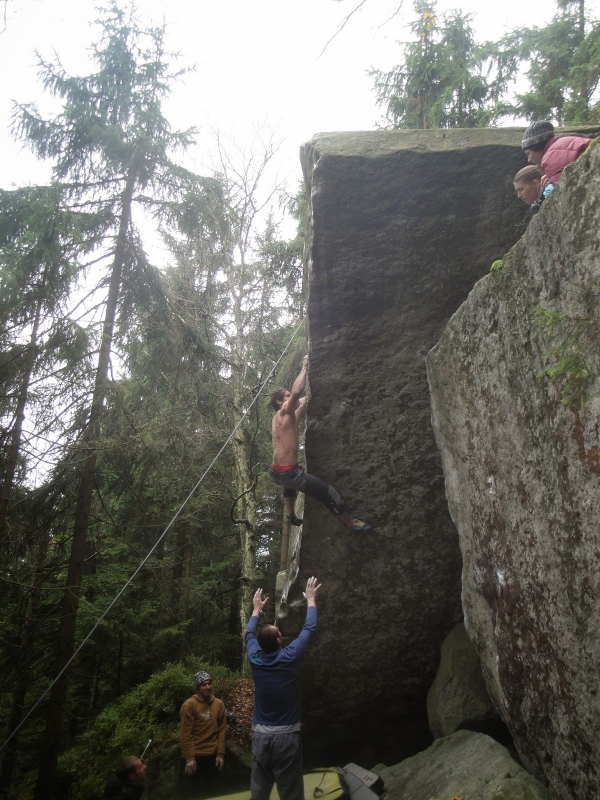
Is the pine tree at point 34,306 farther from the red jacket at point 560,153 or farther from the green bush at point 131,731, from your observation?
the red jacket at point 560,153

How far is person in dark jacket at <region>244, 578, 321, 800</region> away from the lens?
14.0 feet

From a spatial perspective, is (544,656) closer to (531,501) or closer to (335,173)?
(531,501)

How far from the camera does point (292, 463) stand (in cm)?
594

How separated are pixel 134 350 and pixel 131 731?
6.27 metres

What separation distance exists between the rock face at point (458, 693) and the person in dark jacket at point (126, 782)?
9.29ft

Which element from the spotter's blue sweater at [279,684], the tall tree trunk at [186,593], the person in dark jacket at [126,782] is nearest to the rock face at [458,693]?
the spotter's blue sweater at [279,684]

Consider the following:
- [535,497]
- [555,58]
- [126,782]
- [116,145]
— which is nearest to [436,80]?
[555,58]

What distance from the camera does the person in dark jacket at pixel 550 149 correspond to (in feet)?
13.1

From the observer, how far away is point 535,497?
368 centimetres

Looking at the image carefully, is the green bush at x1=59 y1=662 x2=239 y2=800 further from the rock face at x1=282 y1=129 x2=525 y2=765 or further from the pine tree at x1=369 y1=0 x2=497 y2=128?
the pine tree at x1=369 y1=0 x2=497 y2=128

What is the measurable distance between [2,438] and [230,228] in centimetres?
757

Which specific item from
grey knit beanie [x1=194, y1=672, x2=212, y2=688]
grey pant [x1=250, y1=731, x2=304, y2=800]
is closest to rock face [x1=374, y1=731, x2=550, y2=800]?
grey pant [x1=250, y1=731, x2=304, y2=800]

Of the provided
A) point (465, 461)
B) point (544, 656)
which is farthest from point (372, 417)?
point (544, 656)

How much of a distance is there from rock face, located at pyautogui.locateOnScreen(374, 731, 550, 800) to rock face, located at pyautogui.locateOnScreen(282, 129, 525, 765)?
44.6 inches
